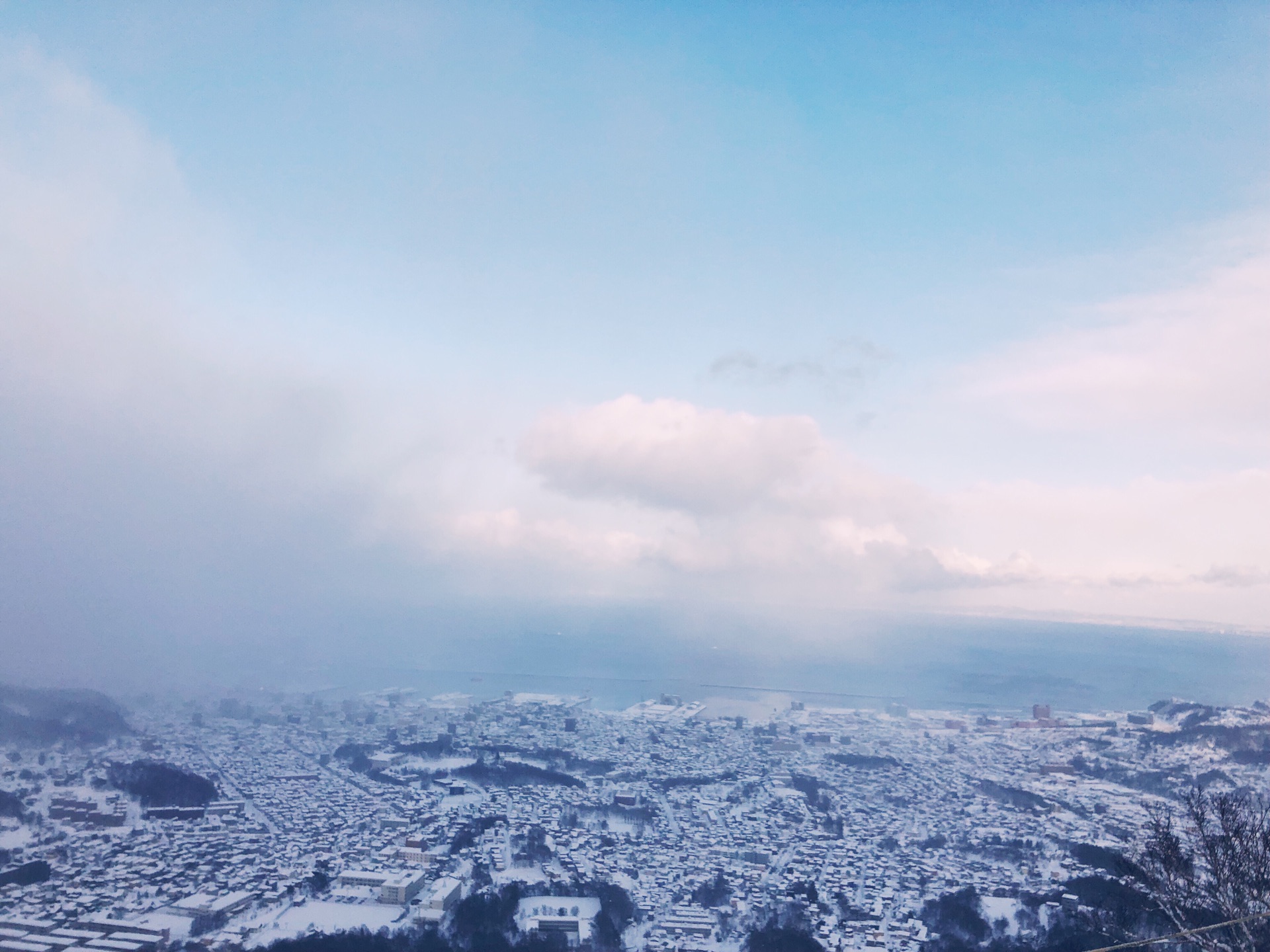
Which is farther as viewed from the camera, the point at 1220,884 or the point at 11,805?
the point at 11,805

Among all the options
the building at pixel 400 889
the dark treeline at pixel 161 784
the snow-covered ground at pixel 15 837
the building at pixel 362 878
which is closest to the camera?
the building at pixel 400 889

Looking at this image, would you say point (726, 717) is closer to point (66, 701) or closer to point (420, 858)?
point (420, 858)

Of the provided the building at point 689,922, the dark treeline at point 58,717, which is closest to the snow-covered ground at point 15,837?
the dark treeline at point 58,717

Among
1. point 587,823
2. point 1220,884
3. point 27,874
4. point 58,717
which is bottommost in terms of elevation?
point 587,823

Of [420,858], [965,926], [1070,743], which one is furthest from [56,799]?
[1070,743]

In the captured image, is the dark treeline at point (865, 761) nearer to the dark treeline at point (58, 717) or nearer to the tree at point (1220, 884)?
the tree at point (1220, 884)

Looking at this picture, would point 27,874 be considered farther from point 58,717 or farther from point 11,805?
point 58,717

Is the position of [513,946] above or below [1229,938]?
below

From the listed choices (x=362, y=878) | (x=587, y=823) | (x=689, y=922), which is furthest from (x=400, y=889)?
(x=587, y=823)
